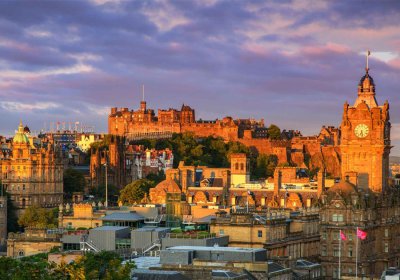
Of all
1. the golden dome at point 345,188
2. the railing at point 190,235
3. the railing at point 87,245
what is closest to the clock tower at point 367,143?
the golden dome at point 345,188

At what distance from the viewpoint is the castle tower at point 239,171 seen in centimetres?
18412

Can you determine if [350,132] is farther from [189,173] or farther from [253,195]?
[189,173]

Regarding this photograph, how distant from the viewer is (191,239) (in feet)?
366

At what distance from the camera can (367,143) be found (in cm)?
15725

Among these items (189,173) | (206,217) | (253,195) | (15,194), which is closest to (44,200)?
(15,194)

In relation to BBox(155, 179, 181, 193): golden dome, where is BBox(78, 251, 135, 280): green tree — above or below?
below

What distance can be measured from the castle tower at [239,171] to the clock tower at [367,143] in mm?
27672

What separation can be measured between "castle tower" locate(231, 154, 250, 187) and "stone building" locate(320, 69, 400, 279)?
2778 centimetres

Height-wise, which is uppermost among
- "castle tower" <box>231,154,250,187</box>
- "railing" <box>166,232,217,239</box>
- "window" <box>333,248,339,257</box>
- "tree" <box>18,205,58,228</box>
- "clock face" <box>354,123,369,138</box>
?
"clock face" <box>354,123,369,138</box>

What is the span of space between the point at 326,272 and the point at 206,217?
12.2m

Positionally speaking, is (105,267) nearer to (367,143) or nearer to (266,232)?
(266,232)

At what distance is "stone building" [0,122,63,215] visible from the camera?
192125 millimetres

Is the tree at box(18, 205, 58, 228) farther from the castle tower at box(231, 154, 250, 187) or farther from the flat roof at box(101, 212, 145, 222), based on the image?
the flat roof at box(101, 212, 145, 222)

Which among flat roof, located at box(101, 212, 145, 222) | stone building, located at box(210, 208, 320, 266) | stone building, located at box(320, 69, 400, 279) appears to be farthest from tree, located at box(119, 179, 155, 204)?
stone building, located at box(210, 208, 320, 266)
